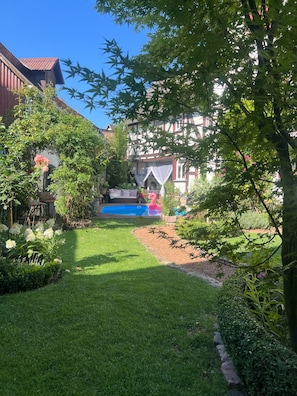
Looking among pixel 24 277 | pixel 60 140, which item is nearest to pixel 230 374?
pixel 24 277

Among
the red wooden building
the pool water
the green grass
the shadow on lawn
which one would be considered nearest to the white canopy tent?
the pool water

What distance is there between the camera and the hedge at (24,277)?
4625 millimetres

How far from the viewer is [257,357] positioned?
6.83ft

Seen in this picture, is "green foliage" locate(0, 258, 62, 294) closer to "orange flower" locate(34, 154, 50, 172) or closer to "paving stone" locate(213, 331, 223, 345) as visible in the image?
"orange flower" locate(34, 154, 50, 172)

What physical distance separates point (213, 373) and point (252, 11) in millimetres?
2634

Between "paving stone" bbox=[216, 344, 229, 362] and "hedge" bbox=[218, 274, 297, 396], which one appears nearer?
"hedge" bbox=[218, 274, 297, 396]

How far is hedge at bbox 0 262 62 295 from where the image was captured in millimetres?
4625

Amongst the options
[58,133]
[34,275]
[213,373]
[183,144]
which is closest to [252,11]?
[183,144]

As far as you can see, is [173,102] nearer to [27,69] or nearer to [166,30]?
[166,30]

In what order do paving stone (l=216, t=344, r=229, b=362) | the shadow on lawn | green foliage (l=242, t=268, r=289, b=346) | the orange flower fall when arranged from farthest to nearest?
the orange flower
the shadow on lawn
paving stone (l=216, t=344, r=229, b=362)
green foliage (l=242, t=268, r=289, b=346)

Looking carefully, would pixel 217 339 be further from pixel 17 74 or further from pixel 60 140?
pixel 17 74

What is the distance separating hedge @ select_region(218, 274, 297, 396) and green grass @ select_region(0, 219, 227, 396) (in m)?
0.37

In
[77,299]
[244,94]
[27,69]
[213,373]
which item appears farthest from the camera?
[27,69]

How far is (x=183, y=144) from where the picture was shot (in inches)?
81.9
